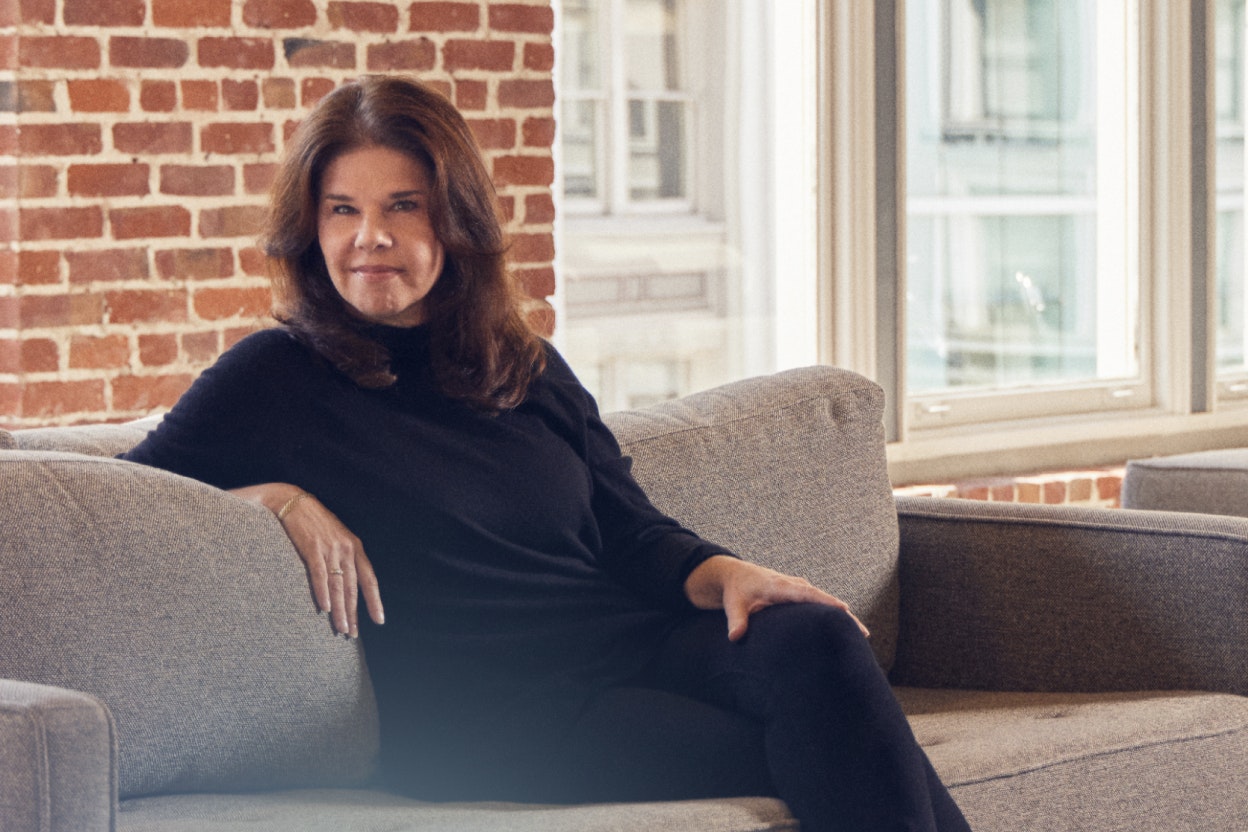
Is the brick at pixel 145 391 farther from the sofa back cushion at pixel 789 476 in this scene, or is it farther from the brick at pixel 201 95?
the sofa back cushion at pixel 789 476

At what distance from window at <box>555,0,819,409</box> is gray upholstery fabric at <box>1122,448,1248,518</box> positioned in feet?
3.25

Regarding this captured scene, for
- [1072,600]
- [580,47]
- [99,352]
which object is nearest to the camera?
[1072,600]

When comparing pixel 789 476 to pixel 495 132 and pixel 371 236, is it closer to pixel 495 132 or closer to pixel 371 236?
pixel 371 236

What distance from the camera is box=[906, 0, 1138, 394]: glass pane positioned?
4.09 metres

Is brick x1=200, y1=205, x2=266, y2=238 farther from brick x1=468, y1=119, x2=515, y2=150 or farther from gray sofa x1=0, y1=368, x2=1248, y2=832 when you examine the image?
gray sofa x1=0, y1=368, x2=1248, y2=832

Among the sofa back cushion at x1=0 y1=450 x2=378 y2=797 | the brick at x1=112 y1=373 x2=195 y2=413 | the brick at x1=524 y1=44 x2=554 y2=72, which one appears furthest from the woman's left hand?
the brick at x1=524 y1=44 x2=554 y2=72

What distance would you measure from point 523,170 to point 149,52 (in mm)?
792

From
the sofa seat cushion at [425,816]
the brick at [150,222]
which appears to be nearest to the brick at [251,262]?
the brick at [150,222]

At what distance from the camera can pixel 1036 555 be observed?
8.14 feet

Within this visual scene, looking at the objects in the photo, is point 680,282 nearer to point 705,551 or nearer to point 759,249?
point 759,249

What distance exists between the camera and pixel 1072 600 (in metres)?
2.45

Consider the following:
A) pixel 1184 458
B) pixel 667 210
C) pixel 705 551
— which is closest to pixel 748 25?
pixel 667 210

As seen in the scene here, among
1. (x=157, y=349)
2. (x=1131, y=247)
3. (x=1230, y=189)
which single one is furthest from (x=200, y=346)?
(x=1230, y=189)

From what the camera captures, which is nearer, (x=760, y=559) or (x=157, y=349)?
(x=760, y=559)
